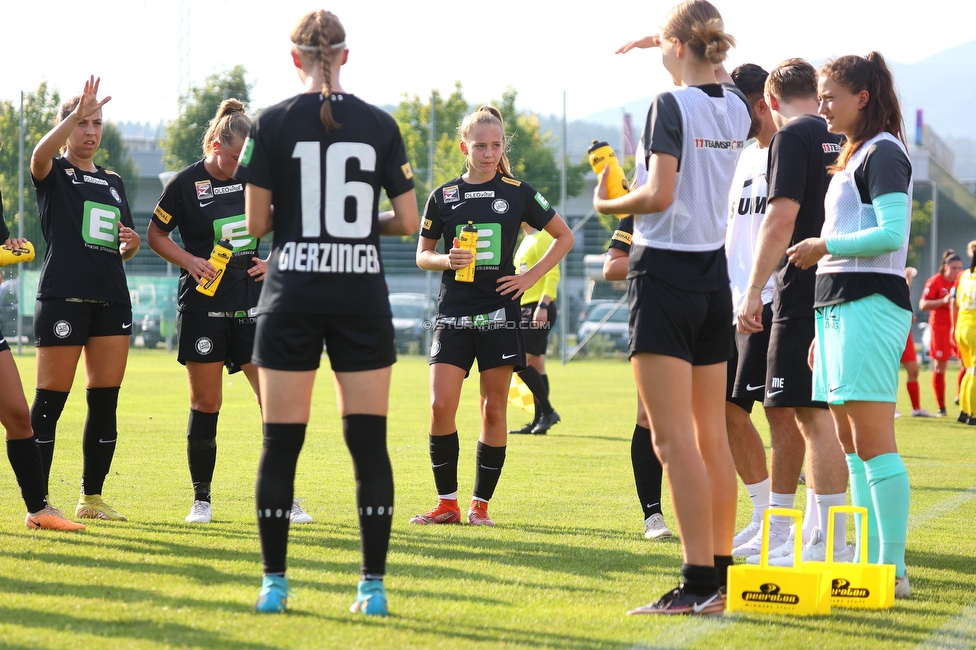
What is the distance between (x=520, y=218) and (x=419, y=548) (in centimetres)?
205

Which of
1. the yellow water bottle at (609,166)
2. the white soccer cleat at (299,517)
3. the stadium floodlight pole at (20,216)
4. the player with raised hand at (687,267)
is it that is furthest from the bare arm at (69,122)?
the stadium floodlight pole at (20,216)

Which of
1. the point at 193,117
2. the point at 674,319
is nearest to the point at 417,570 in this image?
the point at 674,319

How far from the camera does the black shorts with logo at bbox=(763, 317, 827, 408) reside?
478cm

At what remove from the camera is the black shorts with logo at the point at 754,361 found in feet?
17.1

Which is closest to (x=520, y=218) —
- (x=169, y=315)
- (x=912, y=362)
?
(x=912, y=362)

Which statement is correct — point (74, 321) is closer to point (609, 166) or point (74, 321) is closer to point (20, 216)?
point (609, 166)

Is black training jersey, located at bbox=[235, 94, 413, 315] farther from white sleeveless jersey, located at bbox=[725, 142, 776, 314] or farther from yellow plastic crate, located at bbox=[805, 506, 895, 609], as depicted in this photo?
white sleeveless jersey, located at bbox=[725, 142, 776, 314]

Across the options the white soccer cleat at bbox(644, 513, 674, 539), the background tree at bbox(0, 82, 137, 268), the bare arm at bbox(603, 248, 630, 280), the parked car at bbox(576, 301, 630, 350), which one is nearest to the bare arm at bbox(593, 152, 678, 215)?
the bare arm at bbox(603, 248, 630, 280)

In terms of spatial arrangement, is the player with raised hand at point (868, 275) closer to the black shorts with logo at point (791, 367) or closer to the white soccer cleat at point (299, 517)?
the black shorts with logo at point (791, 367)

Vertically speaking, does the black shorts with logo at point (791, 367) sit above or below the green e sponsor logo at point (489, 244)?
below

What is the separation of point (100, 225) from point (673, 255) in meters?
3.43

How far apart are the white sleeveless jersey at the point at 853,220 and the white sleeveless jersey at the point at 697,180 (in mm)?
637

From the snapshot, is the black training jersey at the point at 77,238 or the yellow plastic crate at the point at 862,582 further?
the black training jersey at the point at 77,238

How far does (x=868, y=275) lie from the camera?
4156mm
